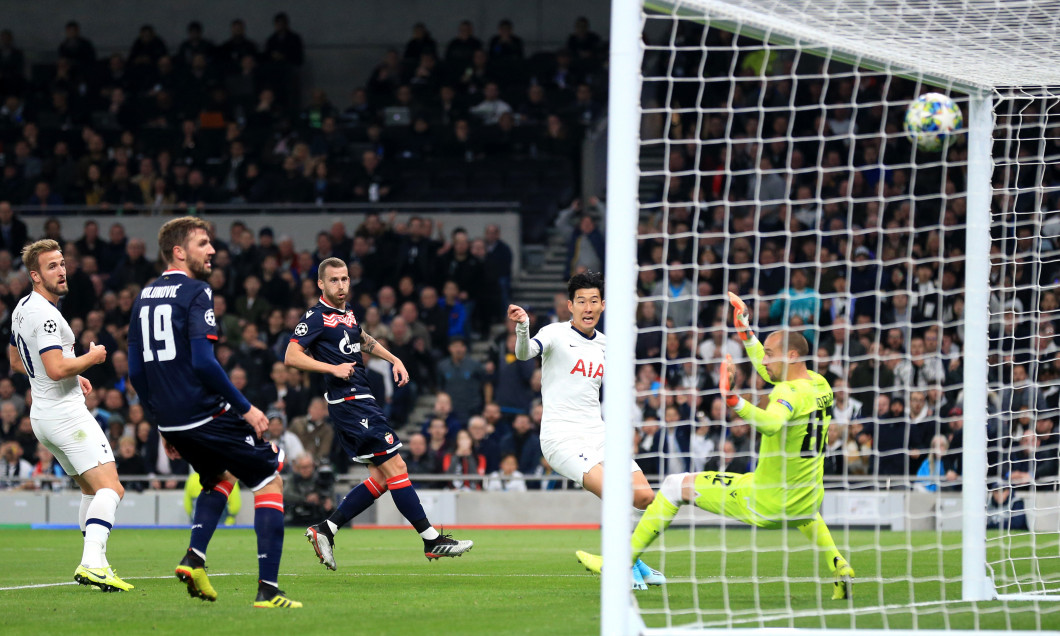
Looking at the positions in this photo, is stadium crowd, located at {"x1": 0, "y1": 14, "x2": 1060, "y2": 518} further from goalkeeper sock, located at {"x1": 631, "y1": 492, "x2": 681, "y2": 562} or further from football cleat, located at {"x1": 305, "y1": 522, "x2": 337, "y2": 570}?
football cleat, located at {"x1": 305, "y1": 522, "x2": 337, "y2": 570}

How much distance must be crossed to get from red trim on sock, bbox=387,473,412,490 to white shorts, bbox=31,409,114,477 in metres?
2.03

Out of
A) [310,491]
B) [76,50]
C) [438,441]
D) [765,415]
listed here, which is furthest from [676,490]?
[76,50]

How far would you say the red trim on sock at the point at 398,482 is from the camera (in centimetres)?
917

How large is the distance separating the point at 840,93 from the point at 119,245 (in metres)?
12.2

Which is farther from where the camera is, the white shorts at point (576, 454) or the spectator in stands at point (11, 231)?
the spectator in stands at point (11, 231)

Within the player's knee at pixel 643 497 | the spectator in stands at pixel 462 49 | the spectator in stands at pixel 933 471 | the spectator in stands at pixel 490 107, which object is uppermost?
the spectator in stands at pixel 462 49

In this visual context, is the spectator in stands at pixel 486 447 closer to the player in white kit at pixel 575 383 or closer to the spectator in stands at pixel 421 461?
the spectator in stands at pixel 421 461

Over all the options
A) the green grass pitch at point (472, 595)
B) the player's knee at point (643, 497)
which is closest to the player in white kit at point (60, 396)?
the green grass pitch at point (472, 595)

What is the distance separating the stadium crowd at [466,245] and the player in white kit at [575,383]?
3.52 meters

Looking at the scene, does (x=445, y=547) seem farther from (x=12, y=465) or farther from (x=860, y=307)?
(x=12, y=465)

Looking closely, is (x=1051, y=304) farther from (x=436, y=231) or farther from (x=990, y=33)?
(x=436, y=231)

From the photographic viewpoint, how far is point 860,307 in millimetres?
15477

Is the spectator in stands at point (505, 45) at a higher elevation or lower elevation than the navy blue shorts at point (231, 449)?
higher

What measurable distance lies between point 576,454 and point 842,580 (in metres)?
2.16
